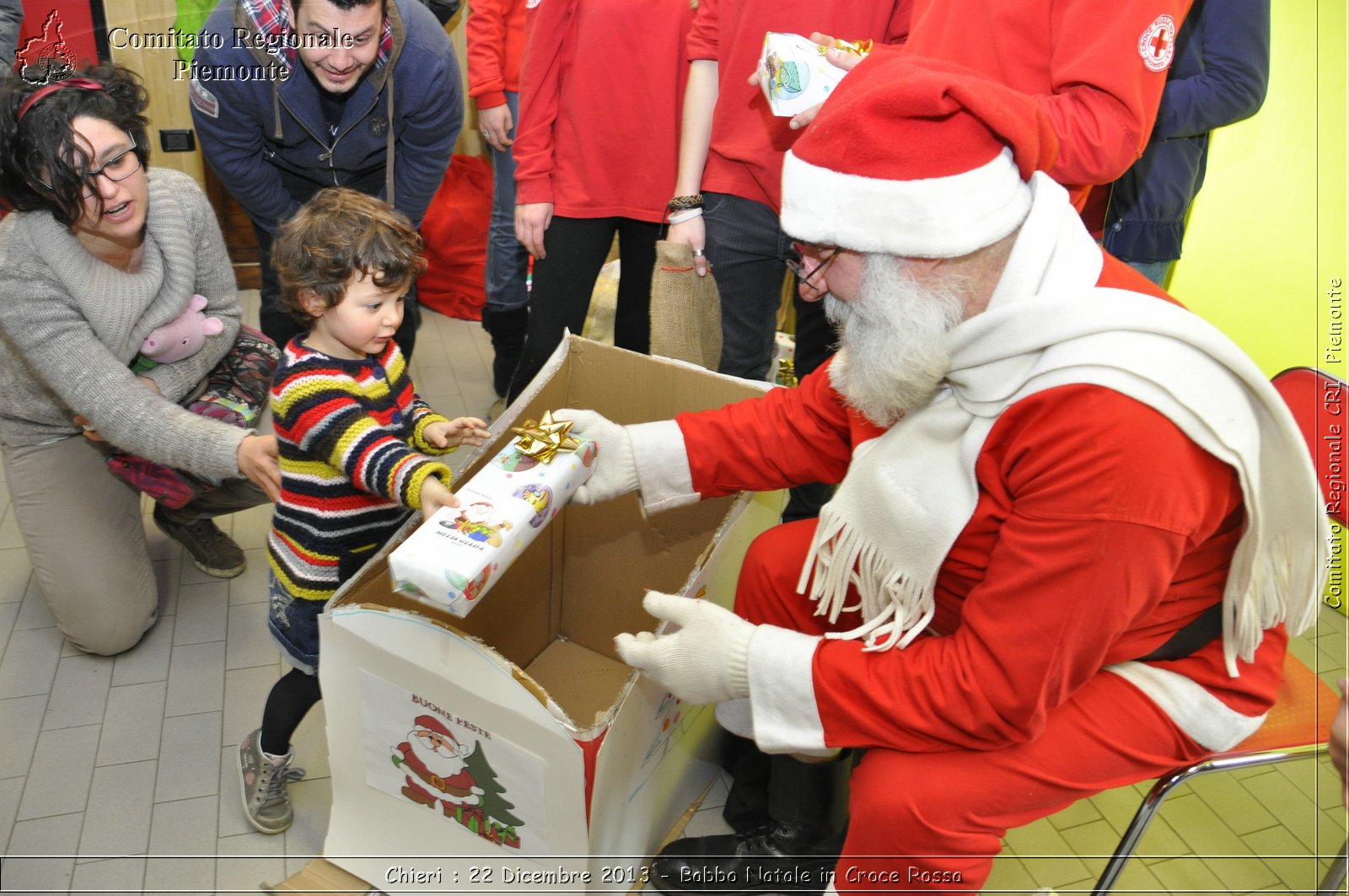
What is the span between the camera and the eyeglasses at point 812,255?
124 cm

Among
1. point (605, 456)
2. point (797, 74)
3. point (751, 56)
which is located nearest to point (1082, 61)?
point (797, 74)

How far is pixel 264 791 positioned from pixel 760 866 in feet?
2.94

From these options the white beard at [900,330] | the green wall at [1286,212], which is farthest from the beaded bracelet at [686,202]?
the green wall at [1286,212]

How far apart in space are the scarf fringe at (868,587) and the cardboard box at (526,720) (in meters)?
0.20

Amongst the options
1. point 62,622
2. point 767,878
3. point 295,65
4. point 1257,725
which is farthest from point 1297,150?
point 62,622

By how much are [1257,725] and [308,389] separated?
1433 mm

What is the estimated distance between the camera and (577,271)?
2.37 metres

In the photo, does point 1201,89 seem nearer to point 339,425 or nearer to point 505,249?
point 339,425

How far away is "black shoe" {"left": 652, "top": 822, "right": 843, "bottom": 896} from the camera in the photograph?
166 centimetres

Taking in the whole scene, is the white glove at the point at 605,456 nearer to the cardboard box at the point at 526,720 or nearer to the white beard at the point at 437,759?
the cardboard box at the point at 526,720

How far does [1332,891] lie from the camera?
1.45 meters

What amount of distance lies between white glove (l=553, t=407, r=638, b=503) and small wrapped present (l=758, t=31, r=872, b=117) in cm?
63

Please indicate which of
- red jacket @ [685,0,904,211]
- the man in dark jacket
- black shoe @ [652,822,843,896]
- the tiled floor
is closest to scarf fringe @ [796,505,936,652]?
black shoe @ [652,822,843,896]

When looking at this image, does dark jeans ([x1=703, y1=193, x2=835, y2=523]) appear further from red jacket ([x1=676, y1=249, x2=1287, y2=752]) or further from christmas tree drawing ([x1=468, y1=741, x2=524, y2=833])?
christmas tree drawing ([x1=468, y1=741, x2=524, y2=833])
